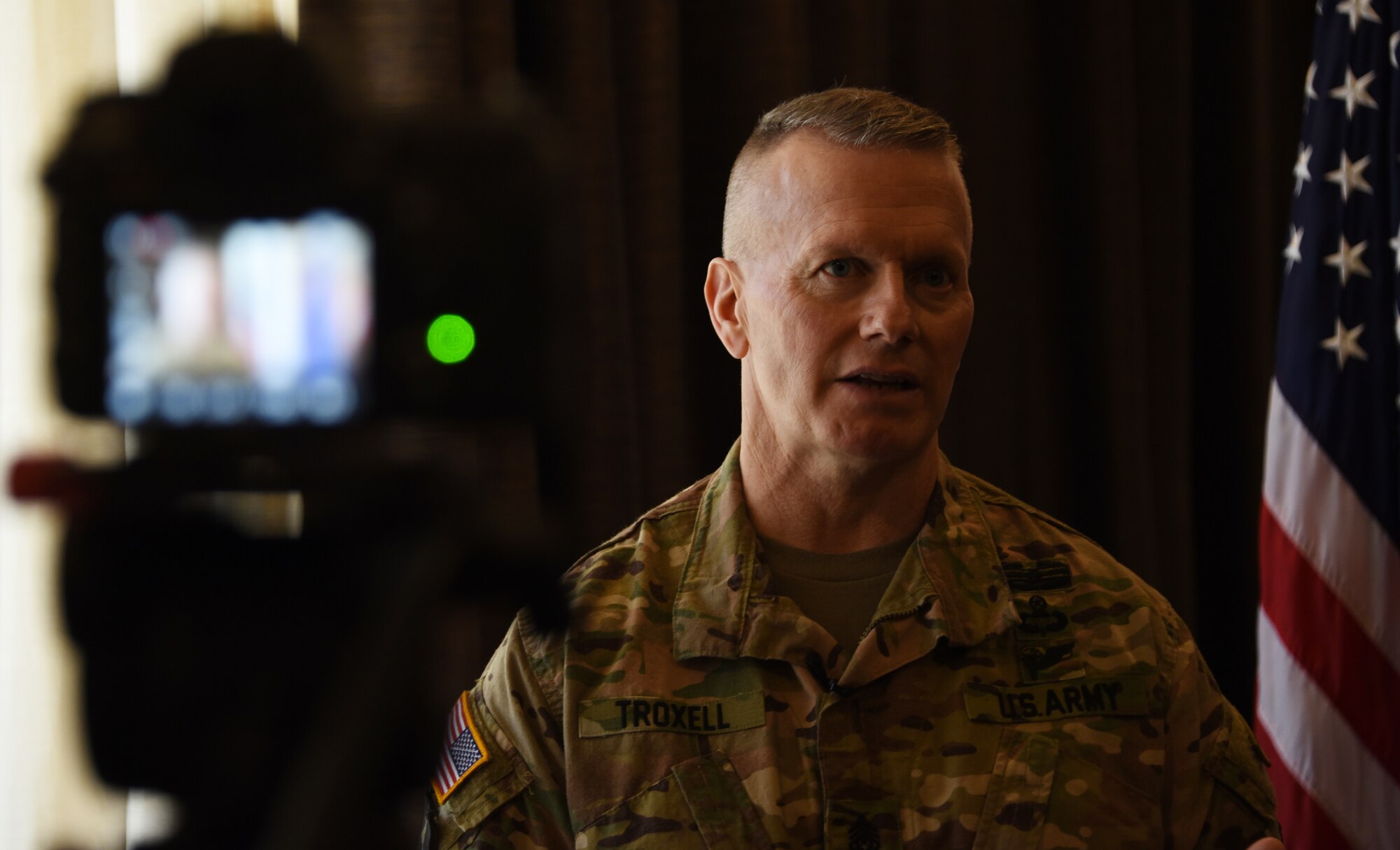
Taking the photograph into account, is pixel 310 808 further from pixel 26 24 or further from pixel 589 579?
pixel 26 24

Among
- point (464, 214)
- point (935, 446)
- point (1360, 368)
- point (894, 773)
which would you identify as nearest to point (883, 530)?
point (935, 446)

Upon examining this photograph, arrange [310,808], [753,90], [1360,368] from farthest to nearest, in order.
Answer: [753,90] < [1360,368] < [310,808]

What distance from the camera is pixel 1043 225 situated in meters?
2.52

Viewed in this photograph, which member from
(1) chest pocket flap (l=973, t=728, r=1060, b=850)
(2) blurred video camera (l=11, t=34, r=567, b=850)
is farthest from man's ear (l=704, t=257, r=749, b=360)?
(2) blurred video camera (l=11, t=34, r=567, b=850)

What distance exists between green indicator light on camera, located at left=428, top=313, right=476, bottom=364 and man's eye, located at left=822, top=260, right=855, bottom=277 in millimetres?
921

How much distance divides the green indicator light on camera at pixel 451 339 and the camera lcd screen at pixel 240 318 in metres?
0.02

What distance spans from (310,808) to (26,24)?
153 centimetres

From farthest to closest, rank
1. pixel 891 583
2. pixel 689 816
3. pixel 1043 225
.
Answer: pixel 1043 225 → pixel 891 583 → pixel 689 816

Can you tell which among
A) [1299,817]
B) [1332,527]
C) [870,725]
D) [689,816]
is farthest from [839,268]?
[1299,817]

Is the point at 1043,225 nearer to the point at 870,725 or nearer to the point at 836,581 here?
the point at 836,581

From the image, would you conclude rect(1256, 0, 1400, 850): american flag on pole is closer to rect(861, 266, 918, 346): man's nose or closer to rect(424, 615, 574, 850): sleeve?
rect(861, 266, 918, 346): man's nose

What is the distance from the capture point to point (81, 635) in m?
0.48

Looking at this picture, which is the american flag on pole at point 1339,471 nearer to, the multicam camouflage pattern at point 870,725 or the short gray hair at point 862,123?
the multicam camouflage pattern at point 870,725

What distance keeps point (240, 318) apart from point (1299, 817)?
1983 mm
